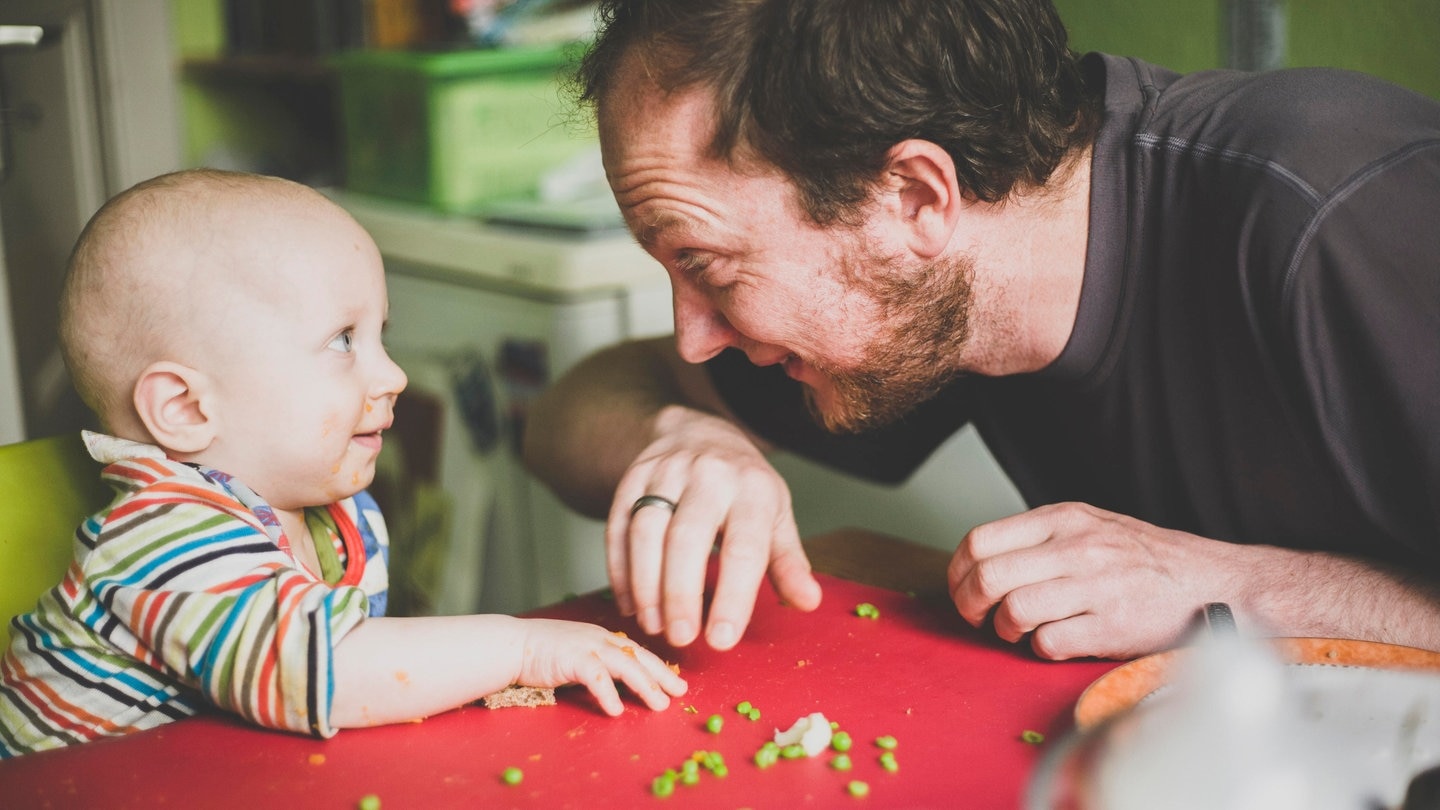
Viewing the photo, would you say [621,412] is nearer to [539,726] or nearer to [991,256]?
[991,256]

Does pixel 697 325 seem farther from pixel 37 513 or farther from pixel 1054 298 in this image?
pixel 37 513

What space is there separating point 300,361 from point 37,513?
0.98 feet

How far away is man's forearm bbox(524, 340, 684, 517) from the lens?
1.40m

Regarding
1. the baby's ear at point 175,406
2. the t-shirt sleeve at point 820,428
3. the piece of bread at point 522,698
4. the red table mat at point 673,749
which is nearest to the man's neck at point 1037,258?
the t-shirt sleeve at point 820,428

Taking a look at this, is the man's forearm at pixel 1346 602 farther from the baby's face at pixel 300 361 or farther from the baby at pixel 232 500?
the baby's face at pixel 300 361

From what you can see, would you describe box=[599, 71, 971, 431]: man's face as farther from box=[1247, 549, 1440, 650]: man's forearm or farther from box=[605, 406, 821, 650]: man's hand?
box=[1247, 549, 1440, 650]: man's forearm

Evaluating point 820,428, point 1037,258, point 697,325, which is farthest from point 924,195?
point 820,428

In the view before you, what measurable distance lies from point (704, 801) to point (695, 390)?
790mm

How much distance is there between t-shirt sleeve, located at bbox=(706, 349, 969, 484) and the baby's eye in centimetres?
53

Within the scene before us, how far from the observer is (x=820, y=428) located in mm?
1467

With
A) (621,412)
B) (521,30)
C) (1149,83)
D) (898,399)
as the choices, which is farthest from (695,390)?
(521,30)

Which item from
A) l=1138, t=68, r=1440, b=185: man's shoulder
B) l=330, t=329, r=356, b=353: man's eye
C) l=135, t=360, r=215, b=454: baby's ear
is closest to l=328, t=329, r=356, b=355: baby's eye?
l=330, t=329, r=356, b=353: man's eye

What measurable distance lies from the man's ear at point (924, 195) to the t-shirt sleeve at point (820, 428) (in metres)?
0.27

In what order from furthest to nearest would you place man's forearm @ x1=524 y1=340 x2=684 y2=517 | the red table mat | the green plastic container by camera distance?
the green plastic container, man's forearm @ x1=524 y1=340 x2=684 y2=517, the red table mat
